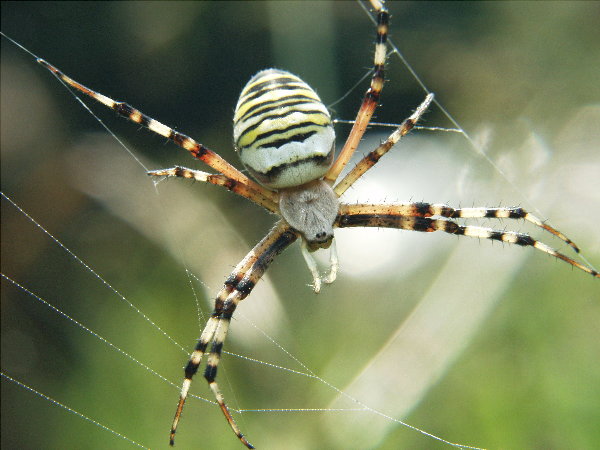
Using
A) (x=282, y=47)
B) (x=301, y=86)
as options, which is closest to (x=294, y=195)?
(x=301, y=86)

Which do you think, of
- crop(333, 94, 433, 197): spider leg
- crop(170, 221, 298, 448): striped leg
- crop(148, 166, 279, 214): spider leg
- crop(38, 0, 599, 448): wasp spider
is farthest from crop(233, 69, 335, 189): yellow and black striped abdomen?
crop(170, 221, 298, 448): striped leg

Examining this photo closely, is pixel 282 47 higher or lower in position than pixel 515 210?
higher

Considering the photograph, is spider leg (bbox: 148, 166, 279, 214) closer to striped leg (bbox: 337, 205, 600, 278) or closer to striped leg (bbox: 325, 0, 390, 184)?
striped leg (bbox: 337, 205, 600, 278)

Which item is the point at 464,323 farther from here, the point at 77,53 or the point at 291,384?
the point at 77,53

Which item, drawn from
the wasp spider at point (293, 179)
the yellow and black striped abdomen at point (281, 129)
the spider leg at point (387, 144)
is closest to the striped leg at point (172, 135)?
the wasp spider at point (293, 179)

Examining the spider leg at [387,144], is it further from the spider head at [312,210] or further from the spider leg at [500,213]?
the spider leg at [500,213]

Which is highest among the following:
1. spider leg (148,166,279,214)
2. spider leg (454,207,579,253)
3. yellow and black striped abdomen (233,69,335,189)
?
spider leg (454,207,579,253)

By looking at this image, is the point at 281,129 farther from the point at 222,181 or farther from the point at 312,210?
the point at 312,210

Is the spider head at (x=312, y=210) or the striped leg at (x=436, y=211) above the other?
the striped leg at (x=436, y=211)
